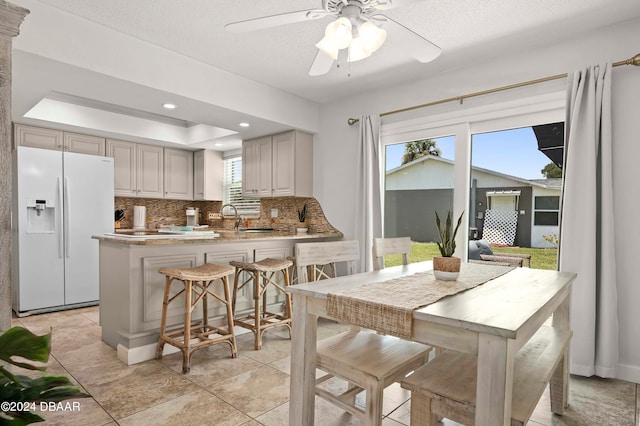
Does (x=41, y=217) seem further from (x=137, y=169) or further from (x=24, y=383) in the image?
(x=24, y=383)

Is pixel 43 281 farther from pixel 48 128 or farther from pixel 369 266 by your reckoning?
pixel 369 266

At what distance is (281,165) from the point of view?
427 cm

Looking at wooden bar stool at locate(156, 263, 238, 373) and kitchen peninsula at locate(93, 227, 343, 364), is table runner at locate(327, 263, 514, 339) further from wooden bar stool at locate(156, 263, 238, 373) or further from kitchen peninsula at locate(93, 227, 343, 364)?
kitchen peninsula at locate(93, 227, 343, 364)

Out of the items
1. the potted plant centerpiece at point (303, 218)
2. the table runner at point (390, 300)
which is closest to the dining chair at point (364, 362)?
the table runner at point (390, 300)

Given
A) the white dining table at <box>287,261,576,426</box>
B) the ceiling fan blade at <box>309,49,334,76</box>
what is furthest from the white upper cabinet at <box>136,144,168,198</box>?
the white dining table at <box>287,261,576,426</box>

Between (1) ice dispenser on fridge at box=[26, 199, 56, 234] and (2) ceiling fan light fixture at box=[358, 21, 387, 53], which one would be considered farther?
(1) ice dispenser on fridge at box=[26, 199, 56, 234]

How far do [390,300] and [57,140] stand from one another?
4.57 meters

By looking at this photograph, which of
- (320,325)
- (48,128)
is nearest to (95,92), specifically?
(48,128)

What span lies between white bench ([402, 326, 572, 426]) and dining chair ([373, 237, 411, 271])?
2.59 feet

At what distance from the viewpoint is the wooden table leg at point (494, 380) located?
1.08 meters

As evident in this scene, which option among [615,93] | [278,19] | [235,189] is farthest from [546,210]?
[235,189]

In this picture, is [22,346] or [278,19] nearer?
[22,346]

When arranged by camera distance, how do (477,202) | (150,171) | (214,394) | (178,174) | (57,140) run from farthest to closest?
(178,174) → (150,171) → (57,140) → (477,202) → (214,394)

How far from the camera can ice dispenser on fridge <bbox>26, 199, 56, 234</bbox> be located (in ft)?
12.6
